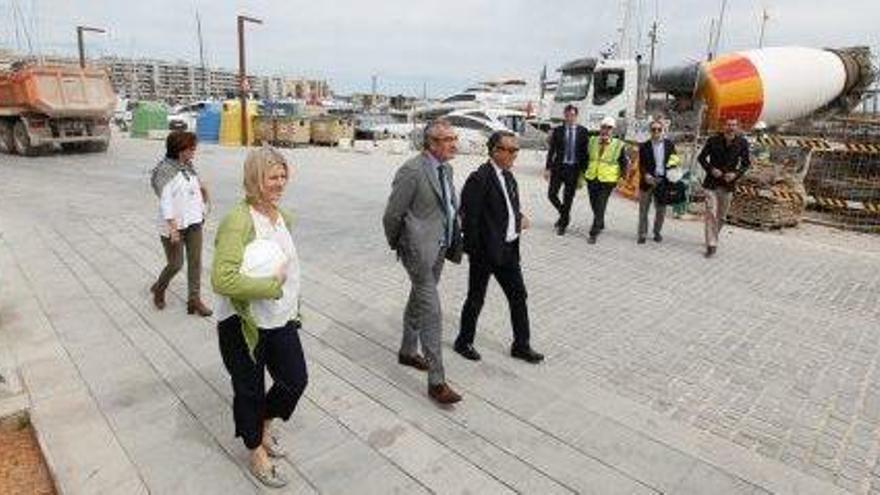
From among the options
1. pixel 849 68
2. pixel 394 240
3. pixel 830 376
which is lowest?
pixel 830 376

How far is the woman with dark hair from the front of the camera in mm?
5488

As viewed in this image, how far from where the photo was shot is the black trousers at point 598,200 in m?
9.45

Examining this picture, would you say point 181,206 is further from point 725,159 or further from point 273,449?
point 725,159

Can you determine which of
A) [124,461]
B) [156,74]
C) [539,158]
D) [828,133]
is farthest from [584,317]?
[156,74]

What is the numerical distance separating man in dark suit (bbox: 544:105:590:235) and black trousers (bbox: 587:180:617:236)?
12.2 inches

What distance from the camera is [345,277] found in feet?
23.8

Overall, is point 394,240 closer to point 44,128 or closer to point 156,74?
point 44,128

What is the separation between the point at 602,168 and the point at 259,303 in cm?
714

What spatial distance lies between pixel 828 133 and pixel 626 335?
13.4 meters

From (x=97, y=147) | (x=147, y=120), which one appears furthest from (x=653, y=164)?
(x=147, y=120)

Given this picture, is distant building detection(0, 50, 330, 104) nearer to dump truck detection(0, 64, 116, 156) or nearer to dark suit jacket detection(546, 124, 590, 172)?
dump truck detection(0, 64, 116, 156)

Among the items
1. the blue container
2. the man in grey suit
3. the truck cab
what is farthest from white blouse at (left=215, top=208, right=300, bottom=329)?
the blue container

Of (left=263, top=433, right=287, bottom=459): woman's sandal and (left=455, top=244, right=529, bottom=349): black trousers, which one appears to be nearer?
(left=263, top=433, right=287, bottom=459): woman's sandal

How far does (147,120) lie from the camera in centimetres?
2792
